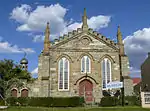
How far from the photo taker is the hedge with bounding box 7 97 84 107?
30.9 meters

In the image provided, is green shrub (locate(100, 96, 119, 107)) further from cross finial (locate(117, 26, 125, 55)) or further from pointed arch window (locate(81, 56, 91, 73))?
cross finial (locate(117, 26, 125, 55))

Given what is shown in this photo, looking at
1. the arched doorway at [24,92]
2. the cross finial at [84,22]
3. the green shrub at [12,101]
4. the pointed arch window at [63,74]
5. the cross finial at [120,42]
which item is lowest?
the green shrub at [12,101]

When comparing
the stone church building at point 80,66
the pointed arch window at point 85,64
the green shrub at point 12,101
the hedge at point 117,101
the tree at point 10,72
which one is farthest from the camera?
the tree at point 10,72

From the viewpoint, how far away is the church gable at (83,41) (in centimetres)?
3847

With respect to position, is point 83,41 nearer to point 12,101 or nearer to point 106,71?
point 106,71

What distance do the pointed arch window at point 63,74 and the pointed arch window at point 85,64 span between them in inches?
90.1

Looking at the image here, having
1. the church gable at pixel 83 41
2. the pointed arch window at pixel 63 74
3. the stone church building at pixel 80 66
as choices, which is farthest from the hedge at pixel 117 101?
the church gable at pixel 83 41

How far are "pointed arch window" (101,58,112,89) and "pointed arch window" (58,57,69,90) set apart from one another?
549 centimetres

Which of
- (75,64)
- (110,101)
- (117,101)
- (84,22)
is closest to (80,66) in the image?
(75,64)

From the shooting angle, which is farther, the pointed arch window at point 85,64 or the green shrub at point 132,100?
the pointed arch window at point 85,64

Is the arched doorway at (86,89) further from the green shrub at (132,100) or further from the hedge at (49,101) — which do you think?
the green shrub at (132,100)

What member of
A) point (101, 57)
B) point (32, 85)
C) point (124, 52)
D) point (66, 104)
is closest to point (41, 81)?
point (32, 85)

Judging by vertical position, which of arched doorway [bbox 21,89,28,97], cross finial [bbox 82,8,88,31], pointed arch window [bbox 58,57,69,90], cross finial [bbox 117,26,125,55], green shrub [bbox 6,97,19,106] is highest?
cross finial [bbox 82,8,88,31]

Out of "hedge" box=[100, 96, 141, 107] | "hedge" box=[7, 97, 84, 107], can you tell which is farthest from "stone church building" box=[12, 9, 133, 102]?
"hedge" box=[100, 96, 141, 107]
